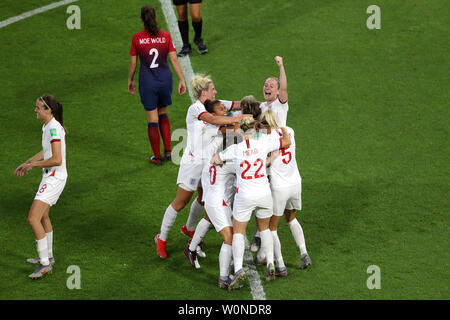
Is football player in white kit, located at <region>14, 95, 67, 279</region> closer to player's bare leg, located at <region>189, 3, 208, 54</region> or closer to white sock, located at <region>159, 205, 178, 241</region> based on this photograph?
white sock, located at <region>159, 205, 178, 241</region>

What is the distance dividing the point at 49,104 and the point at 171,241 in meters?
2.19

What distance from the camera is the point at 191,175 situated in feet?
28.0

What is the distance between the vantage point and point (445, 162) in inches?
420

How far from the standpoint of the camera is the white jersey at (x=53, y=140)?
321 inches

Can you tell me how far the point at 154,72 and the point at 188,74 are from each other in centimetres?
248

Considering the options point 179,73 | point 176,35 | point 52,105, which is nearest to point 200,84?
point 52,105

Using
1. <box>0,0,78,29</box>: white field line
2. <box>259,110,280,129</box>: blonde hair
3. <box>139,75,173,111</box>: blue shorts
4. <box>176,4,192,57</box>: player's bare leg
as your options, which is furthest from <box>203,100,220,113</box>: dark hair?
<box>0,0,78,29</box>: white field line

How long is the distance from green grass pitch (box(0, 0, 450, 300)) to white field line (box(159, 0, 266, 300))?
13 centimetres

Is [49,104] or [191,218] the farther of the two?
[191,218]

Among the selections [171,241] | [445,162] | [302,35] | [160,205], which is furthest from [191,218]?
[302,35]

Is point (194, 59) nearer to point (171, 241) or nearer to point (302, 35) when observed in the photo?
point (302, 35)

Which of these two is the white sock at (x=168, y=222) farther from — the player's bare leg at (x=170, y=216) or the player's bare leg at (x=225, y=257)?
the player's bare leg at (x=225, y=257)

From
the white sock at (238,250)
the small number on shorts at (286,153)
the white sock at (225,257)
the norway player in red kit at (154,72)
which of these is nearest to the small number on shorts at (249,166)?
the small number on shorts at (286,153)

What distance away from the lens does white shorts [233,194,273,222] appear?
7793mm
